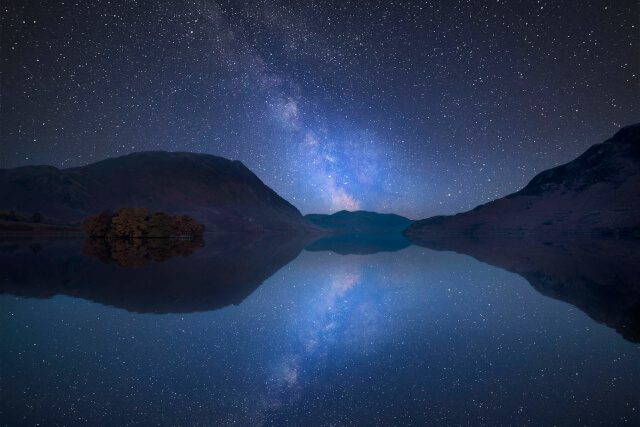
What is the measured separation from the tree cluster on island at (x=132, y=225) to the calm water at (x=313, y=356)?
55.8m

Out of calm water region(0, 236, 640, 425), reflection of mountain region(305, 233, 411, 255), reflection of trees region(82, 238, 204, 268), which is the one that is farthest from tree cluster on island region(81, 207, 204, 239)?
calm water region(0, 236, 640, 425)

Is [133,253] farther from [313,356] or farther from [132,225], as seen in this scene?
[132,225]

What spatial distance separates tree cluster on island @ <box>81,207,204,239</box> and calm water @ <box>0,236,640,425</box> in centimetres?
5582

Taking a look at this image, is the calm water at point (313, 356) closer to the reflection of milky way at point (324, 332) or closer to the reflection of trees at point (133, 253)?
the reflection of milky way at point (324, 332)

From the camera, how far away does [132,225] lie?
6494 centimetres

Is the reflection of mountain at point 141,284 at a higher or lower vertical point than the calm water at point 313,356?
higher

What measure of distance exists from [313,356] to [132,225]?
69.2 m

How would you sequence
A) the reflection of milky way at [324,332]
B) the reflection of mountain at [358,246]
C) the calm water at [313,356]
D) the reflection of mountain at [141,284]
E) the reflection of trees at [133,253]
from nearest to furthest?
the calm water at [313,356] → the reflection of milky way at [324,332] → the reflection of mountain at [141,284] → the reflection of trees at [133,253] → the reflection of mountain at [358,246]

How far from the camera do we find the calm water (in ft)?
18.0

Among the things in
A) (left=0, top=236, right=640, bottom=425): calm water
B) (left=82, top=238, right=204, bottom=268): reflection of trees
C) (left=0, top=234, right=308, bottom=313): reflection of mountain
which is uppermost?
(left=82, top=238, right=204, bottom=268): reflection of trees

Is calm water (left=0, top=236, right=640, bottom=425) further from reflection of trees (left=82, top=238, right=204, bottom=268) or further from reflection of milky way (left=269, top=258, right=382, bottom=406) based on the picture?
reflection of trees (left=82, top=238, right=204, bottom=268)

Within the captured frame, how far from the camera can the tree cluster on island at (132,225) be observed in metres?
65.1

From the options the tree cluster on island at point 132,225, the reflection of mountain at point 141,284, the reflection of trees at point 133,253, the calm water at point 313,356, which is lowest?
the calm water at point 313,356

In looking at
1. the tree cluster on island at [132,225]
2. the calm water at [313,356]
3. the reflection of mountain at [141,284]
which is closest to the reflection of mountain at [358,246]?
the reflection of mountain at [141,284]
